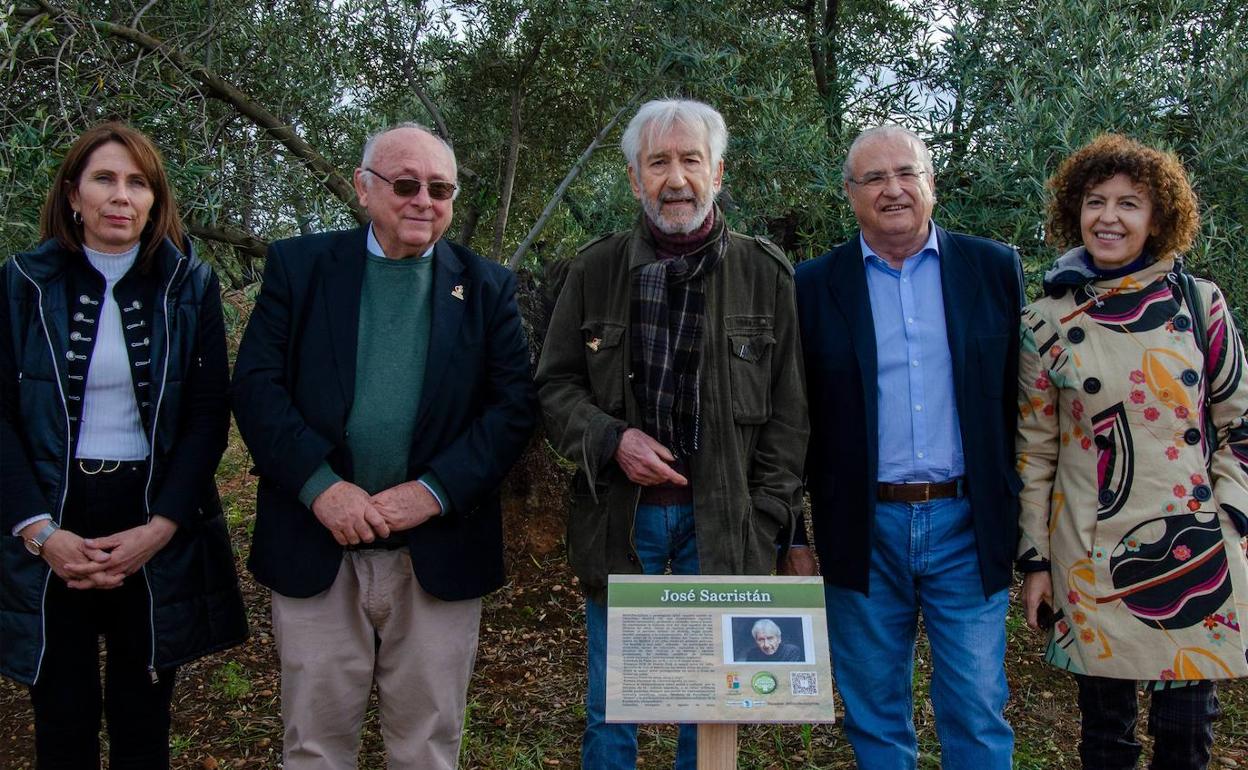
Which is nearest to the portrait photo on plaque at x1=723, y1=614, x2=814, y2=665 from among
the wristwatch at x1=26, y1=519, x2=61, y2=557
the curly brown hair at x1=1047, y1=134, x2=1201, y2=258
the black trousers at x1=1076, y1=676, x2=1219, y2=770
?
the black trousers at x1=1076, y1=676, x2=1219, y2=770

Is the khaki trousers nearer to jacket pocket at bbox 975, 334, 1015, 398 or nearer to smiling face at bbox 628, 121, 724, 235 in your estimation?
smiling face at bbox 628, 121, 724, 235

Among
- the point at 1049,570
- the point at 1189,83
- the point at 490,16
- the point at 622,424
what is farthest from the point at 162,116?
the point at 1189,83

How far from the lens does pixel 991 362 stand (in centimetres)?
326

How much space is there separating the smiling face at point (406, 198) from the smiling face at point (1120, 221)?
219 cm

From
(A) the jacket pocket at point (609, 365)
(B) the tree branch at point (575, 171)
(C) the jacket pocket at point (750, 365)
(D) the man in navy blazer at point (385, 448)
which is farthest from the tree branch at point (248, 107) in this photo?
(C) the jacket pocket at point (750, 365)

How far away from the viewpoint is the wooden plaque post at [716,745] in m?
2.76

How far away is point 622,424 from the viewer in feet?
10.3

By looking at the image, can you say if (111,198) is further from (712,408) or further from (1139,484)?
(1139,484)

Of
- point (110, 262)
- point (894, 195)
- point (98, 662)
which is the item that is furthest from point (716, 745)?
point (110, 262)

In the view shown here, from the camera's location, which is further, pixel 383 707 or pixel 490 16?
pixel 490 16

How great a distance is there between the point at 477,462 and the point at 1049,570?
1950mm

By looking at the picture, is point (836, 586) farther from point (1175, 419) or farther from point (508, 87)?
point (508, 87)

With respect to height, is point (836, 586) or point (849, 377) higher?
point (849, 377)

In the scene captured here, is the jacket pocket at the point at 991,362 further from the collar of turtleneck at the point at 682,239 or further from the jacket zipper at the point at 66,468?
the jacket zipper at the point at 66,468
